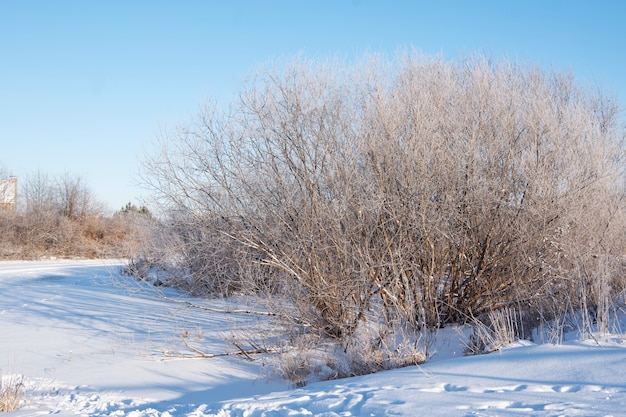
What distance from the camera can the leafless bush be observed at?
30.0 ft

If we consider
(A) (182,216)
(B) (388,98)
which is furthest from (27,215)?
(B) (388,98)

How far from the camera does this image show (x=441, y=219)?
912 centimetres

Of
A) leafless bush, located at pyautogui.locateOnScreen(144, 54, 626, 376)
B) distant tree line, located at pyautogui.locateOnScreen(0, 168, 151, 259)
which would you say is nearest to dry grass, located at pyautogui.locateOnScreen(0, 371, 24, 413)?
leafless bush, located at pyautogui.locateOnScreen(144, 54, 626, 376)

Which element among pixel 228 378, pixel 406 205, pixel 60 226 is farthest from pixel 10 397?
pixel 60 226

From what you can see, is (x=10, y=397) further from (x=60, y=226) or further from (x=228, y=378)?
(x=60, y=226)

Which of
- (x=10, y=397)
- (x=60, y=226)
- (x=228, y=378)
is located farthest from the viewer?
(x=60, y=226)

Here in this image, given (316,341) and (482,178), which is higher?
(482,178)

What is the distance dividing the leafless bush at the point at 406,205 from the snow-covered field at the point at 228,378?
1276 millimetres

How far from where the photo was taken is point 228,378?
27.1 ft

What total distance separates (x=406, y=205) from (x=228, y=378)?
376 centimetres

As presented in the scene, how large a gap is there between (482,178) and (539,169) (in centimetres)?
90

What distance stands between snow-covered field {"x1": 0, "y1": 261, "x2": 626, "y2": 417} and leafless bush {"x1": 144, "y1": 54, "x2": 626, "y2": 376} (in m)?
1.28

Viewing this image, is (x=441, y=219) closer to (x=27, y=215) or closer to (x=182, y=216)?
(x=182, y=216)

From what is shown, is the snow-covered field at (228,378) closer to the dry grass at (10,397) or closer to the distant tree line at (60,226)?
the dry grass at (10,397)
